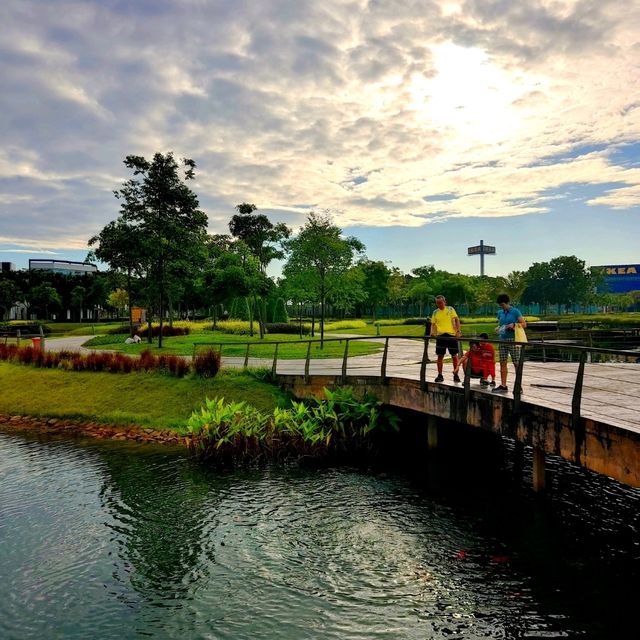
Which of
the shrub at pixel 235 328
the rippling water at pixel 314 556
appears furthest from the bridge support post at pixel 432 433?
the shrub at pixel 235 328

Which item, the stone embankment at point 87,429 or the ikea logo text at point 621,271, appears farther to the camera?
the ikea logo text at point 621,271

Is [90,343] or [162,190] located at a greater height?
[162,190]

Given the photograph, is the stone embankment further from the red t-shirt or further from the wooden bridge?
the red t-shirt

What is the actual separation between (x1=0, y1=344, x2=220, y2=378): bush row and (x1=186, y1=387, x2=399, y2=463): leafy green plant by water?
5384 mm

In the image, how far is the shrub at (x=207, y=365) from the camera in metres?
21.0

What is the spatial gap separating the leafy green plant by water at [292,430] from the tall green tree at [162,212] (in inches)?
696

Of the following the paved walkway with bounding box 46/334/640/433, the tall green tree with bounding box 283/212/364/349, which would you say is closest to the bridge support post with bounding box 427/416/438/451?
the paved walkway with bounding box 46/334/640/433

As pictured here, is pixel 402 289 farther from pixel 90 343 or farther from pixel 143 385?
pixel 143 385

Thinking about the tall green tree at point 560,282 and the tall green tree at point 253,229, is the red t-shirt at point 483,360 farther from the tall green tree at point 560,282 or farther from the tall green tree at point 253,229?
the tall green tree at point 560,282

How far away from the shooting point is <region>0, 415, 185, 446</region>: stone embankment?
1752cm

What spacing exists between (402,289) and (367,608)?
9288 centimetres

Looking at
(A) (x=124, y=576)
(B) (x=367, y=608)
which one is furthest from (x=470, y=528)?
(A) (x=124, y=576)

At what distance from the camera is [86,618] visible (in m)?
7.34

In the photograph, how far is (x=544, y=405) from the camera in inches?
→ 377
